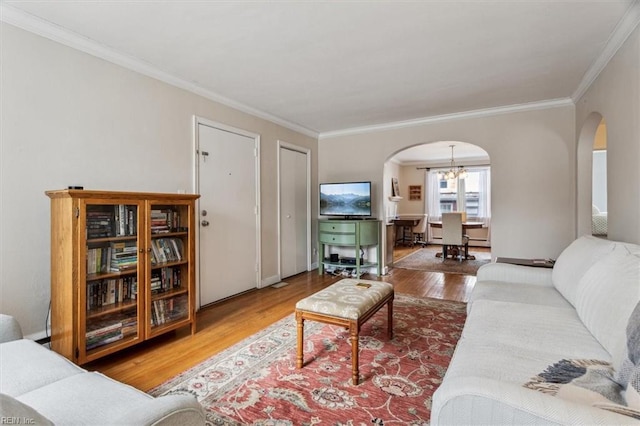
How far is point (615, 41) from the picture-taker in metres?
2.31

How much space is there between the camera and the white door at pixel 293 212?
14.9 feet

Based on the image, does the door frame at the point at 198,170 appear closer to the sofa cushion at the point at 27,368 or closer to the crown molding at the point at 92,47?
the crown molding at the point at 92,47

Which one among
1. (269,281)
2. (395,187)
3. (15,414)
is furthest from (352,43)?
(395,187)

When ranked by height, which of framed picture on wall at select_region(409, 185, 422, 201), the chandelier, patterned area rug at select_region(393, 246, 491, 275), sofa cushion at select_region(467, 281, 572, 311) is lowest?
patterned area rug at select_region(393, 246, 491, 275)

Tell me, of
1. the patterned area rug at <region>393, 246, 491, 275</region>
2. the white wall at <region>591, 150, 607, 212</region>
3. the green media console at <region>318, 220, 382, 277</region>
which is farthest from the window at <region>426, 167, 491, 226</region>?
the green media console at <region>318, 220, 382, 277</region>

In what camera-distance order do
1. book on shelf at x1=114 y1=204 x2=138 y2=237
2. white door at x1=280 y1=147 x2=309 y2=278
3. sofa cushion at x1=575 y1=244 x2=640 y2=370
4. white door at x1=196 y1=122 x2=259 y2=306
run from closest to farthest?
sofa cushion at x1=575 y1=244 x2=640 y2=370
book on shelf at x1=114 y1=204 x2=138 y2=237
white door at x1=196 y1=122 x2=259 y2=306
white door at x1=280 y1=147 x2=309 y2=278

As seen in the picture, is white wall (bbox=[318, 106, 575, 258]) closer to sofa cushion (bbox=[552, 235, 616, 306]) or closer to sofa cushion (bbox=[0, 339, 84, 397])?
sofa cushion (bbox=[552, 235, 616, 306])

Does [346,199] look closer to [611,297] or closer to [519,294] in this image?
[519,294]

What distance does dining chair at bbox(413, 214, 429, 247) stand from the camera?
27.8 feet

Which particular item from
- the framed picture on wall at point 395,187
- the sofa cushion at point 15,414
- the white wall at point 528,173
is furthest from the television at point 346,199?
the sofa cushion at point 15,414

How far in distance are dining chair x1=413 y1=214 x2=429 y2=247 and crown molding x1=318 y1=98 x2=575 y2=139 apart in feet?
14.4

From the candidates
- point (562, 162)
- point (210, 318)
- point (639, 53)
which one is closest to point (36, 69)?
point (210, 318)

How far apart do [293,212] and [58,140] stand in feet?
9.89

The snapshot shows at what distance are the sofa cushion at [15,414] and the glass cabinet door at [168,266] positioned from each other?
6.23 ft
